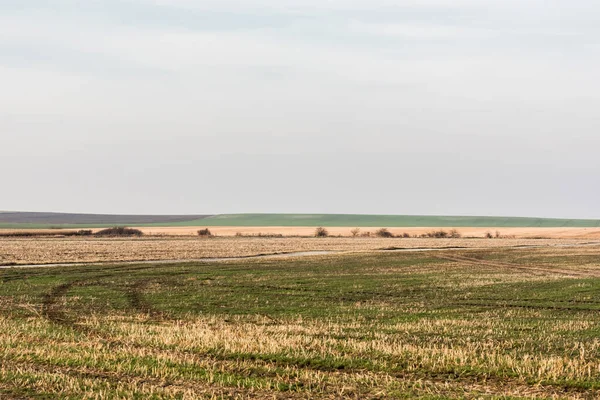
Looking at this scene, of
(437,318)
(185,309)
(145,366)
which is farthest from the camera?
(185,309)

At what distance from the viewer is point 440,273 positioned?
51.5m

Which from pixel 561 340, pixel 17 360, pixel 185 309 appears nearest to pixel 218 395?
pixel 17 360

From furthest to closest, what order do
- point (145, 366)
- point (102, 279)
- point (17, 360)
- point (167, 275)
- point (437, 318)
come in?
point (167, 275), point (102, 279), point (437, 318), point (17, 360), point (145, 366)

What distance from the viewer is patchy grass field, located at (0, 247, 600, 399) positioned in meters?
14.8

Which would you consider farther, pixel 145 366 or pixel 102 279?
pixel 102 279

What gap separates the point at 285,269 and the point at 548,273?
2003 cm

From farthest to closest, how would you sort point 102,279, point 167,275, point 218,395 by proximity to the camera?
point 167,275 < point 102,279 < point 218,395

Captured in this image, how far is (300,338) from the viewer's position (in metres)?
20.7

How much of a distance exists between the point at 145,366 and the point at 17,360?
365cm

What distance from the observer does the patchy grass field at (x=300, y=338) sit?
48.6 feet

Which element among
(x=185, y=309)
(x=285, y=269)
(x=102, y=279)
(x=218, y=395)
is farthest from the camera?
(x=285, y=269)

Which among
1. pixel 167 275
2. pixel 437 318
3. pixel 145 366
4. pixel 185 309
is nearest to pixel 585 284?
pixel 437 318

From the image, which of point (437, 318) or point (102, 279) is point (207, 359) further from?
point (102, 279)

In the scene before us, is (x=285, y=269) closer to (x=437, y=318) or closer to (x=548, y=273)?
(x=548, y=273)
